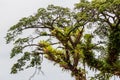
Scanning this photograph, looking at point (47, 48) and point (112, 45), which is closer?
point (112, 45)

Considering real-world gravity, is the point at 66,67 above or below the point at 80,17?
below

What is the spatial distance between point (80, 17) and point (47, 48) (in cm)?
332

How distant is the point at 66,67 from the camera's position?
4303cm

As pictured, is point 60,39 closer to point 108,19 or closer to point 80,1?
point 80,1

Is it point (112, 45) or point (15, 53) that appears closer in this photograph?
point (112, 45)

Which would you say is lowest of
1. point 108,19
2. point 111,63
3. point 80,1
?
point 111,63

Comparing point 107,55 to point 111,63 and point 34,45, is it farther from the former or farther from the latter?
point 34,45

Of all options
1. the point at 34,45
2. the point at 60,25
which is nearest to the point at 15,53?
the point at 34,45

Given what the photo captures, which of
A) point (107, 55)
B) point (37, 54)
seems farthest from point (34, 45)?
point (107, 55)

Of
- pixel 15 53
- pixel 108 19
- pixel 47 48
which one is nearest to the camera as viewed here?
pixel 108 19

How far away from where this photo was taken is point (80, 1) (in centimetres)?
4447

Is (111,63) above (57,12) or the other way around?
the other way around

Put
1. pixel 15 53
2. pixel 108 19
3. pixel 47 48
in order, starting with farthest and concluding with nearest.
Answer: pixel 15 53 < pixel 47 48 < pixel 108 19

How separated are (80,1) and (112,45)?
5.61 m
